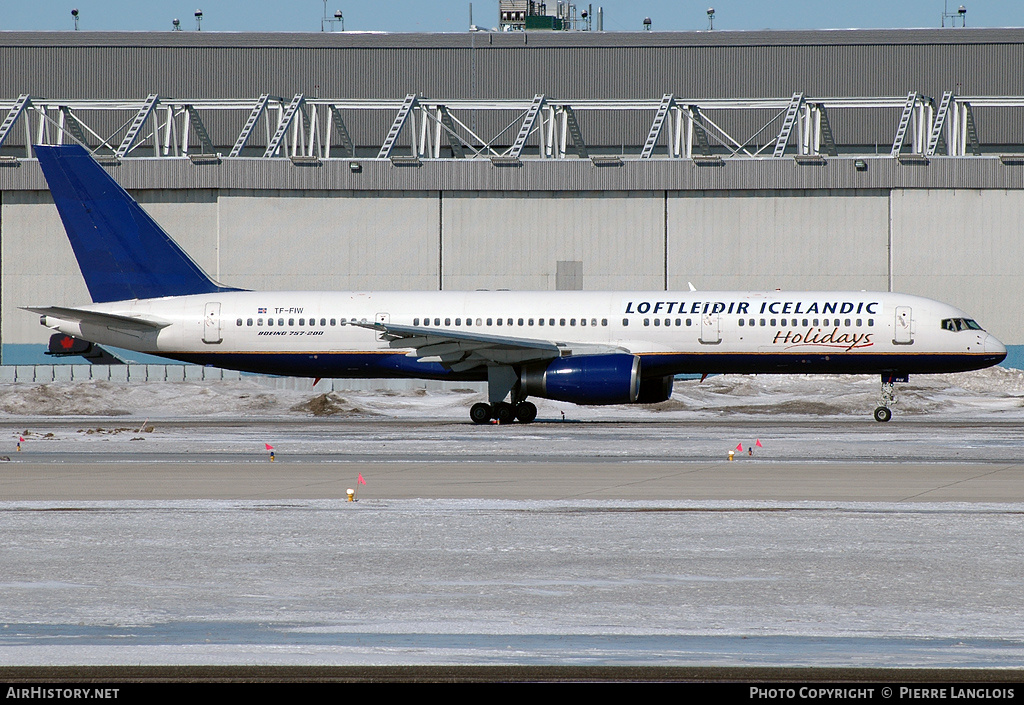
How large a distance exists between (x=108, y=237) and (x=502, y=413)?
45.7 feet

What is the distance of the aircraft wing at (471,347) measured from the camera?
33816 mm

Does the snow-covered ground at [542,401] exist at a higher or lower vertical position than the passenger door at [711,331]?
lower

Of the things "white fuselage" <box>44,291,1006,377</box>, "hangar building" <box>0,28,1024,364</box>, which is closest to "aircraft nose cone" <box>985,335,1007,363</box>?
"white fuselage" <box>44,291,1006,377</box>

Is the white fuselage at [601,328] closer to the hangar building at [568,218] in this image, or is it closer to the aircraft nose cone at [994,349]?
the aircraft nose cone at [994,349]

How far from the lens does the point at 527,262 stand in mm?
49531

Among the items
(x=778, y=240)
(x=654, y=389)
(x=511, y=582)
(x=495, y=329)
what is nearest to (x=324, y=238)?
(x=495, y=329)

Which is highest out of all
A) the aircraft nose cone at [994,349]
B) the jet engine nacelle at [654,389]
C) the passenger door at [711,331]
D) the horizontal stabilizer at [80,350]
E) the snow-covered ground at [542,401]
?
the passenger door at [711,331]

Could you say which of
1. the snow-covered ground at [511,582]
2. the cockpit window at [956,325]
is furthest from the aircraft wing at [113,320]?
the cockpit window at [956,325]

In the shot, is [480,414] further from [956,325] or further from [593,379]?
[956,325]

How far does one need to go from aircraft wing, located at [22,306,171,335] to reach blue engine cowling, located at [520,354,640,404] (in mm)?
12415

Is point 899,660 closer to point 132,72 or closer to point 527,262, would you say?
point 527,262

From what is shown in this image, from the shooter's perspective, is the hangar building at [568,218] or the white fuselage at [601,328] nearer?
the white fuselage at [601,328]

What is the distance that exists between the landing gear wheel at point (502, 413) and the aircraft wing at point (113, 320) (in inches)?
417

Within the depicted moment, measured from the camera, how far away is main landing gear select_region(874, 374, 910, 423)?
119ft
